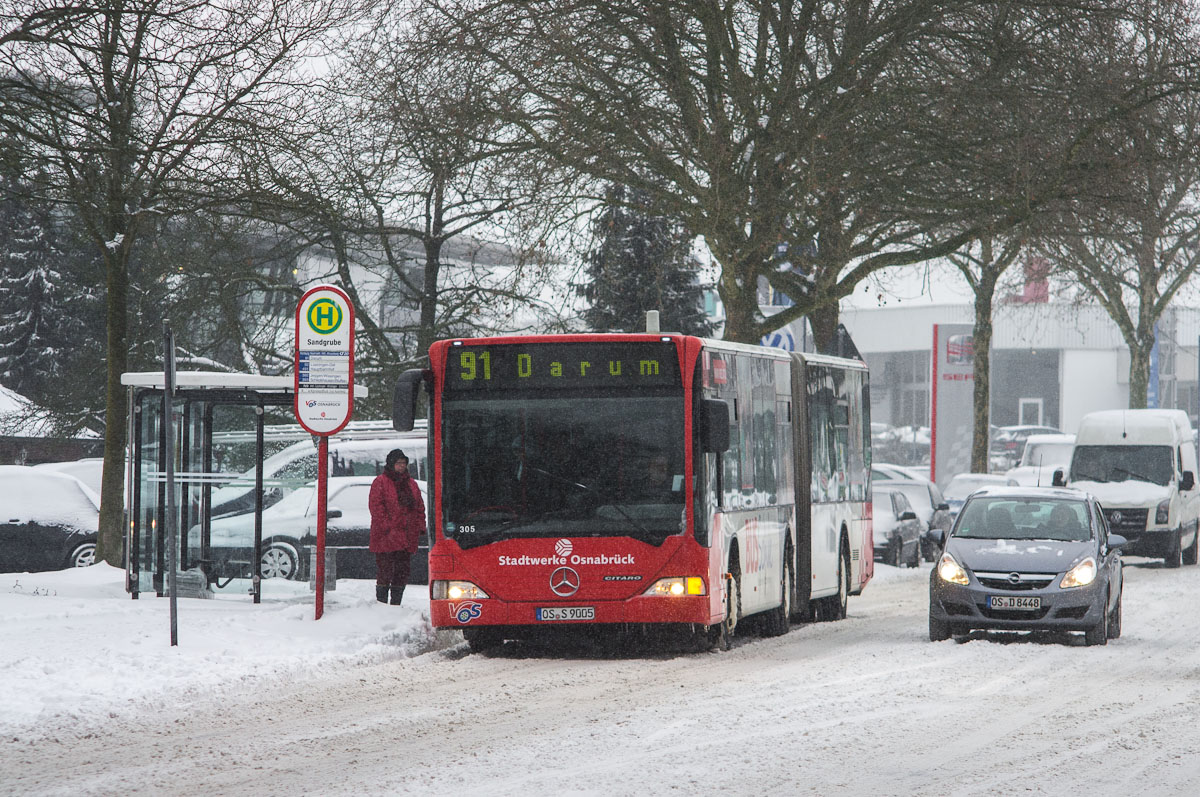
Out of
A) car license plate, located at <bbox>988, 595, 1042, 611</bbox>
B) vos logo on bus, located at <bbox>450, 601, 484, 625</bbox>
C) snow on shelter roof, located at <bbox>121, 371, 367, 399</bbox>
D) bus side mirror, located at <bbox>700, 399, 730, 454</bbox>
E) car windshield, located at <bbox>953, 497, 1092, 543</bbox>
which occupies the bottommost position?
car license plate, located at <bbox>988, 595, 1042, 611</bbox>

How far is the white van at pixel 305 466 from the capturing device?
1825 cm

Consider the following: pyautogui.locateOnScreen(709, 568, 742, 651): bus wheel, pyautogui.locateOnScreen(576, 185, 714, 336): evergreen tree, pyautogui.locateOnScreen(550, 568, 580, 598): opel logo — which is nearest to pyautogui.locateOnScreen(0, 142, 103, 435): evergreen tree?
pyautogui.locateOnScreen(576, 185, 714, 336): evergreen tree

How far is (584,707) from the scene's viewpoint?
11.2m

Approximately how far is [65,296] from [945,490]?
26.6 meters

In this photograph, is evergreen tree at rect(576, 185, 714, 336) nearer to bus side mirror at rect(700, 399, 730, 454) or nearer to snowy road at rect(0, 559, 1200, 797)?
bus side mirror at rect(700, 399, 730, 454)

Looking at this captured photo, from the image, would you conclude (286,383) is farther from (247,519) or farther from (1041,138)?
(1041,138)

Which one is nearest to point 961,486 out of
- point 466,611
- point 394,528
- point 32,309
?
point 394,528

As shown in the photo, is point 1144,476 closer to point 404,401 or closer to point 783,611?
point 783,611

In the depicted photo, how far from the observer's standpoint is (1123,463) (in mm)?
34000

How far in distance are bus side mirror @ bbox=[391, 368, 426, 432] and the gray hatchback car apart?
17.8ft

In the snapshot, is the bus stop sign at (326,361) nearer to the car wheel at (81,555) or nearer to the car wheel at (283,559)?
the car wheel at (283,559)

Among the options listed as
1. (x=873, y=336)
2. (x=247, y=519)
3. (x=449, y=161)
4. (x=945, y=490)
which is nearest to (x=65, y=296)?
(x=945, y=490)

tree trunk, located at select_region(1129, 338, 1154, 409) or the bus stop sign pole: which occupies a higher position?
tree trunk, located at select_region(1129, 338, 1154, 409)

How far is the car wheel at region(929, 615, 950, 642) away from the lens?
1620cm
